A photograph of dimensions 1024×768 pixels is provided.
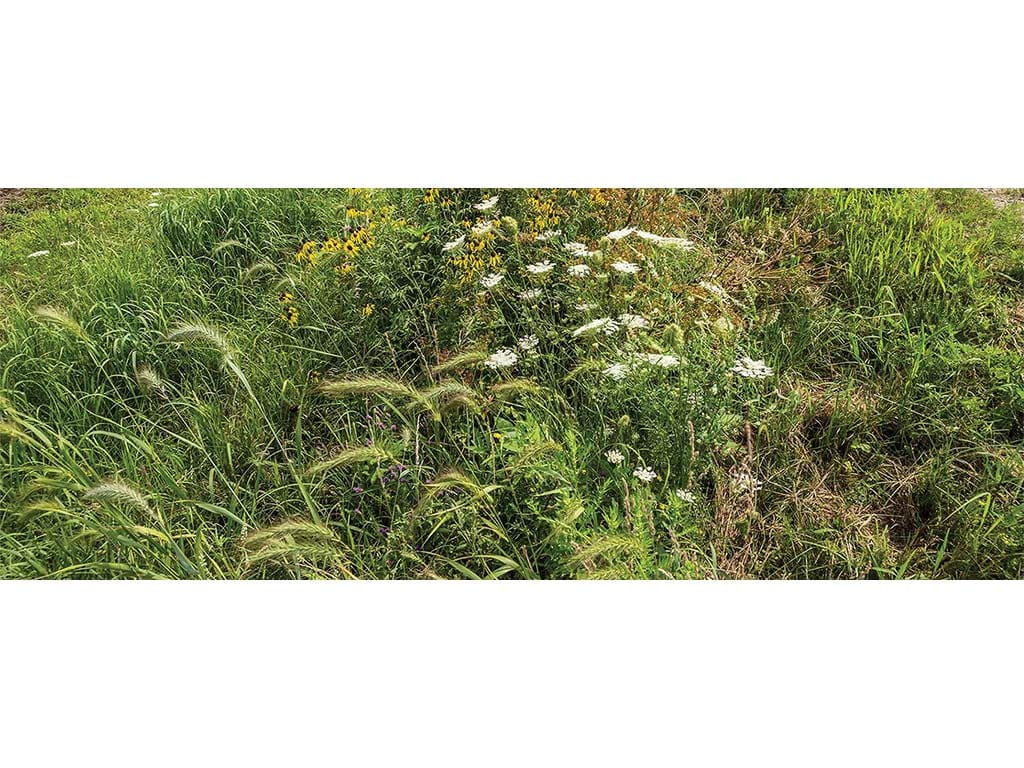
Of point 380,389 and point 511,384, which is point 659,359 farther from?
point 380,389

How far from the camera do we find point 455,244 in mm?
2953

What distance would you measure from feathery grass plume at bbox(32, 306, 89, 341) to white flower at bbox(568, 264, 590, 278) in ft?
6.21

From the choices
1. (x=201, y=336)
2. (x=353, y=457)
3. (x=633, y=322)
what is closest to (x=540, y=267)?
(x=633, y=322)

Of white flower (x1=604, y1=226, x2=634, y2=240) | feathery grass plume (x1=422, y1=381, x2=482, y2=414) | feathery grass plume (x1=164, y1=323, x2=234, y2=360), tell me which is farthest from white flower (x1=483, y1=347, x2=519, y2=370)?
feathery grass plume (x1=164, y1=323, x2=234, y2=360)

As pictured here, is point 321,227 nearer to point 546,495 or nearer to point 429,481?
point 429,481

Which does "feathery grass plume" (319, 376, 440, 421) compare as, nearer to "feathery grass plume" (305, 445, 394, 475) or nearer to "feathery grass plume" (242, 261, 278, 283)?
"feathery grass plume" (305, 445, 394, 475)

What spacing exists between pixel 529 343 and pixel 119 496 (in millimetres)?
1533

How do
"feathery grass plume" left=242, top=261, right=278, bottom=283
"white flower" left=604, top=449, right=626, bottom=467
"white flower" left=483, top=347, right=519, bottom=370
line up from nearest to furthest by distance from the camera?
"white flower" left=604, top=449, right=626, bottom=467
"white flower" left=483, top=347, right=519, bottom=370
"feathery grass plume" left=242, top=261, right=278, bottom=283

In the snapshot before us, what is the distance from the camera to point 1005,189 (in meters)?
3.08

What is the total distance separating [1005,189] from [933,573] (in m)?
1.66

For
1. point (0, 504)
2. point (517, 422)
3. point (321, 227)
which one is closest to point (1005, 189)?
point (517, 422)

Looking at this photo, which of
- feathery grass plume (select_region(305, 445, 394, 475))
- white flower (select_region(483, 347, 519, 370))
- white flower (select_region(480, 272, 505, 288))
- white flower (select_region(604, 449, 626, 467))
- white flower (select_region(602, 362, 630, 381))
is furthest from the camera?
white flower (select_region(480, 272, 505, 288))

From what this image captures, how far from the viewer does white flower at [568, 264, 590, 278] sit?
9.40 ft

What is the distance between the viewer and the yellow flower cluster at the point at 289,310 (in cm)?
298
